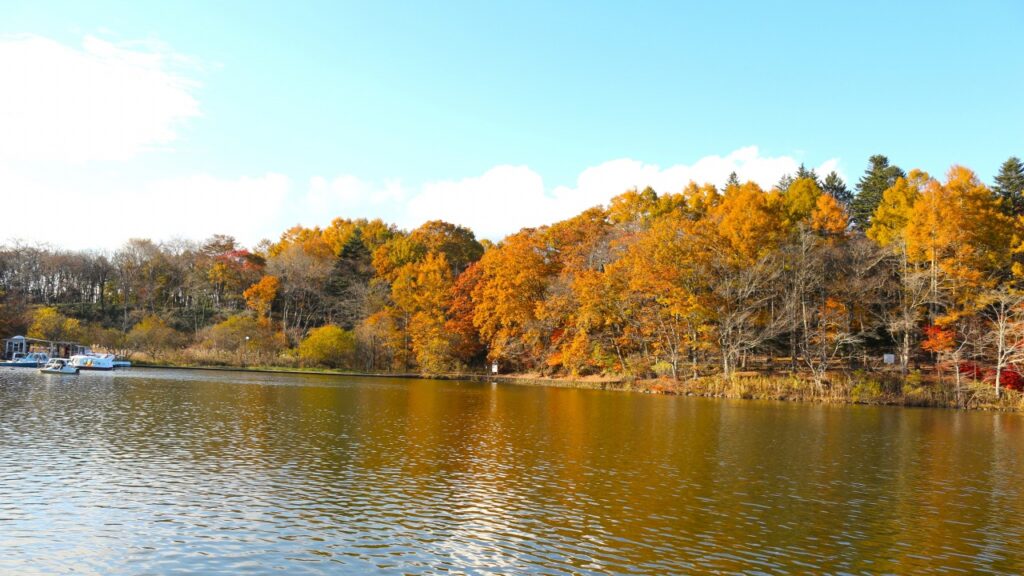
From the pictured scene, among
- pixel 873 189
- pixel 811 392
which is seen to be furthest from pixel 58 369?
pixel 873 189

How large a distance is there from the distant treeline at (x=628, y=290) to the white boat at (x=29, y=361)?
7.01 meters

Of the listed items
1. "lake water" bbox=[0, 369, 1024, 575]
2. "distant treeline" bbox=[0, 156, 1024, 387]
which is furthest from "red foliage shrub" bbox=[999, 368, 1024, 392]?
"lake water" bbox=[0, 369, 1024, 575]

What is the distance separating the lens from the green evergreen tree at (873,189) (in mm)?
79438

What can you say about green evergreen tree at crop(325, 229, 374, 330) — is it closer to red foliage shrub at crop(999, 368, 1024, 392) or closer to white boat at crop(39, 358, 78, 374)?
white boat at crop(39, 358, 78, 374)

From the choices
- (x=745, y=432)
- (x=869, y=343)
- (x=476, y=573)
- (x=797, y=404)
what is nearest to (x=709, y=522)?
(x=476, y=573)

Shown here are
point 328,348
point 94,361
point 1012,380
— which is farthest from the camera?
point 328,348

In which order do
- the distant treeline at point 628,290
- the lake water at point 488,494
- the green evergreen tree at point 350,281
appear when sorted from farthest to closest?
the green evergreen tree at point 350,281 → the distant treeline at point 628,290 → the lake water at point 488,494

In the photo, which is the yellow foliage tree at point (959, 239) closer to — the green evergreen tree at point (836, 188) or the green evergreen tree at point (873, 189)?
the green evergreen tree at point (873, 189)

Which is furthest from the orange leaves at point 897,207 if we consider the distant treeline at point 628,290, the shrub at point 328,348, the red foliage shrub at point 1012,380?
the shrub at point 328,348

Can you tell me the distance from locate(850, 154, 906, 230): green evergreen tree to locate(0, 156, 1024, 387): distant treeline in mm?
262

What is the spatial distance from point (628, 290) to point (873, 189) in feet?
138

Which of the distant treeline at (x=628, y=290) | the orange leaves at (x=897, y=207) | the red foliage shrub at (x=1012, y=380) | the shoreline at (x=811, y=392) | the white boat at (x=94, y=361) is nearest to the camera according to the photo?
the shoreline at (x=811, y=392)

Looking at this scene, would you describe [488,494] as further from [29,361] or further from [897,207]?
[29,361]

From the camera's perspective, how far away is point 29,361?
7256 centimetres
